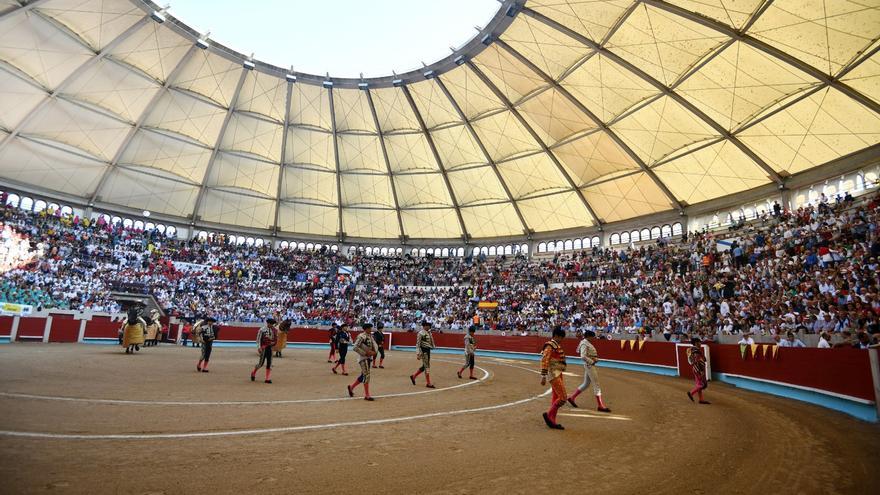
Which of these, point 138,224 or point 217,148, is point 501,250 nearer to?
point 217,148

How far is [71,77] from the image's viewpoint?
29.5m

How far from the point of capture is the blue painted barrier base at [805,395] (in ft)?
30.9

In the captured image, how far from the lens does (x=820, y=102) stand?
22.4m

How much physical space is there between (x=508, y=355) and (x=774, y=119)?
22.8 m

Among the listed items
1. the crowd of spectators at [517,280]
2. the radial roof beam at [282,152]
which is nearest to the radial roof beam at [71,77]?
the crowd of spectators at [517,280]

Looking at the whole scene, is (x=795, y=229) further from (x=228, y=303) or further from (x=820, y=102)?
(x=228, y=303)

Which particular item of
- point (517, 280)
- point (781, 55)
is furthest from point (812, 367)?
point (517, 280)

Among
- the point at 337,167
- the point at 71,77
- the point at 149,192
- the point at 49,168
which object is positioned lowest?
the point at 149,192

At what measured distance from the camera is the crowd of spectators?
19.2 metres

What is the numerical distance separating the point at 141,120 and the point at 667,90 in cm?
3788

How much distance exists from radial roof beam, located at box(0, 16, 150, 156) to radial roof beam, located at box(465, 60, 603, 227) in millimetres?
21984

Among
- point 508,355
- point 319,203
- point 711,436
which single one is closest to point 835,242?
point 711,436

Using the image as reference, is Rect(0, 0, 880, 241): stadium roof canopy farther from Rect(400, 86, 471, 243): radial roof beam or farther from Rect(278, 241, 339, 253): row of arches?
Rect(278, 241, 339, 253): row of arches

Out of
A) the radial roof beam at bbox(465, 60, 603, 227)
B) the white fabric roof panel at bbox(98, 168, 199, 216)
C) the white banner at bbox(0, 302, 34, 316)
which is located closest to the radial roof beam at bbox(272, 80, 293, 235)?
the white fabric roof panel at bbox(98, 168, 199, 216)
